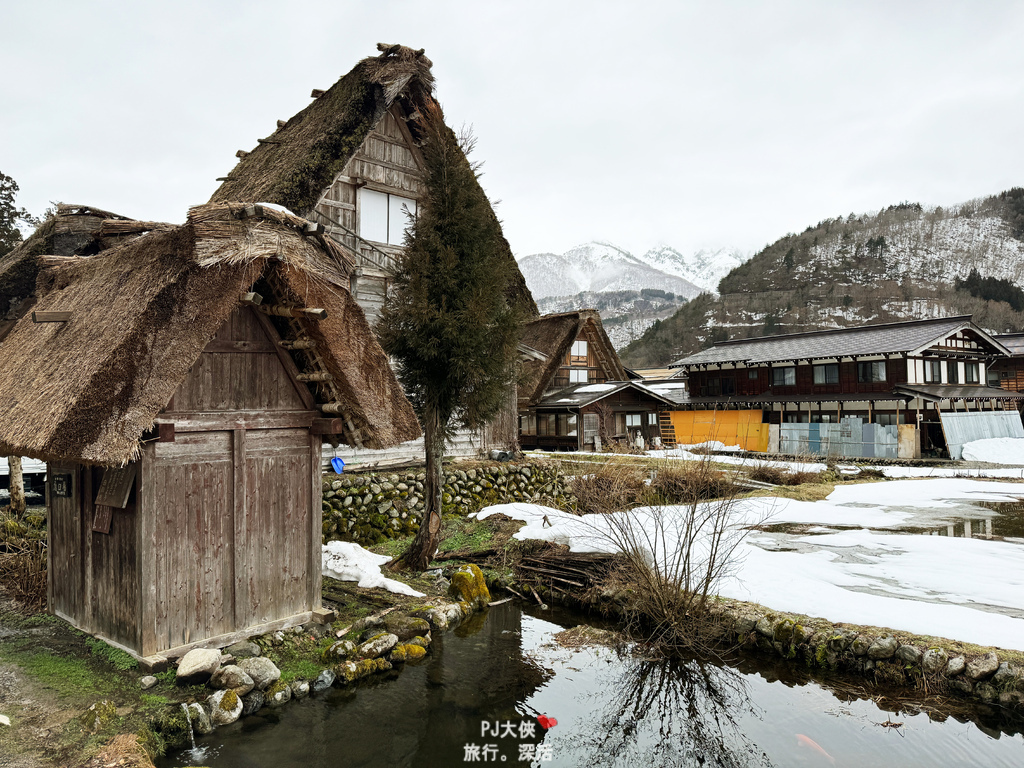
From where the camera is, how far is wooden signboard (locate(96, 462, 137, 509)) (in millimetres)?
5980

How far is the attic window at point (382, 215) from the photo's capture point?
44.3ft

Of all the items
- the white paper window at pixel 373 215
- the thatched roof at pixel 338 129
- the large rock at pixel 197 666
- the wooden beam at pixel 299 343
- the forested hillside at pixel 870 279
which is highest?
the forested hillside at pixel 870 279

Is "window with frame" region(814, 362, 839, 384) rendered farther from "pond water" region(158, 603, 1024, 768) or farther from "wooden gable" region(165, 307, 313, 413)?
"wooden gable" region(165, 307, 313, 413)

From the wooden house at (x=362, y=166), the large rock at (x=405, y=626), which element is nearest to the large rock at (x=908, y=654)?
the large rock at (x=405, y=626)

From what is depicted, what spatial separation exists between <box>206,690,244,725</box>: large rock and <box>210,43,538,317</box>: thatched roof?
7571 mm

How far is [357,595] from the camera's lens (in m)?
8.61

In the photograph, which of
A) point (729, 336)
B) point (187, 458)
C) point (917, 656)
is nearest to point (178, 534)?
point (187, 458)

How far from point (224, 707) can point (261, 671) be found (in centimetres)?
54

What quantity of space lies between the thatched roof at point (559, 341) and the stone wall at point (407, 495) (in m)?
12.1

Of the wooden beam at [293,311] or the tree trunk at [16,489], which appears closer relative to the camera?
the wooden beam at [293,311]

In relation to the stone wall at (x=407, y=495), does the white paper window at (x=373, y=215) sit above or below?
above

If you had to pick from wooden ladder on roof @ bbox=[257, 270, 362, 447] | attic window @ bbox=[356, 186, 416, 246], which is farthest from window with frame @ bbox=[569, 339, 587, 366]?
wooden ladder on roof @ bbox=[257, 270, 362, 447]

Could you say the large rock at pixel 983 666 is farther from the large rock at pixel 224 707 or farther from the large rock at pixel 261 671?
the large rock at pixel 224 707

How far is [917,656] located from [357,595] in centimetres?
706
